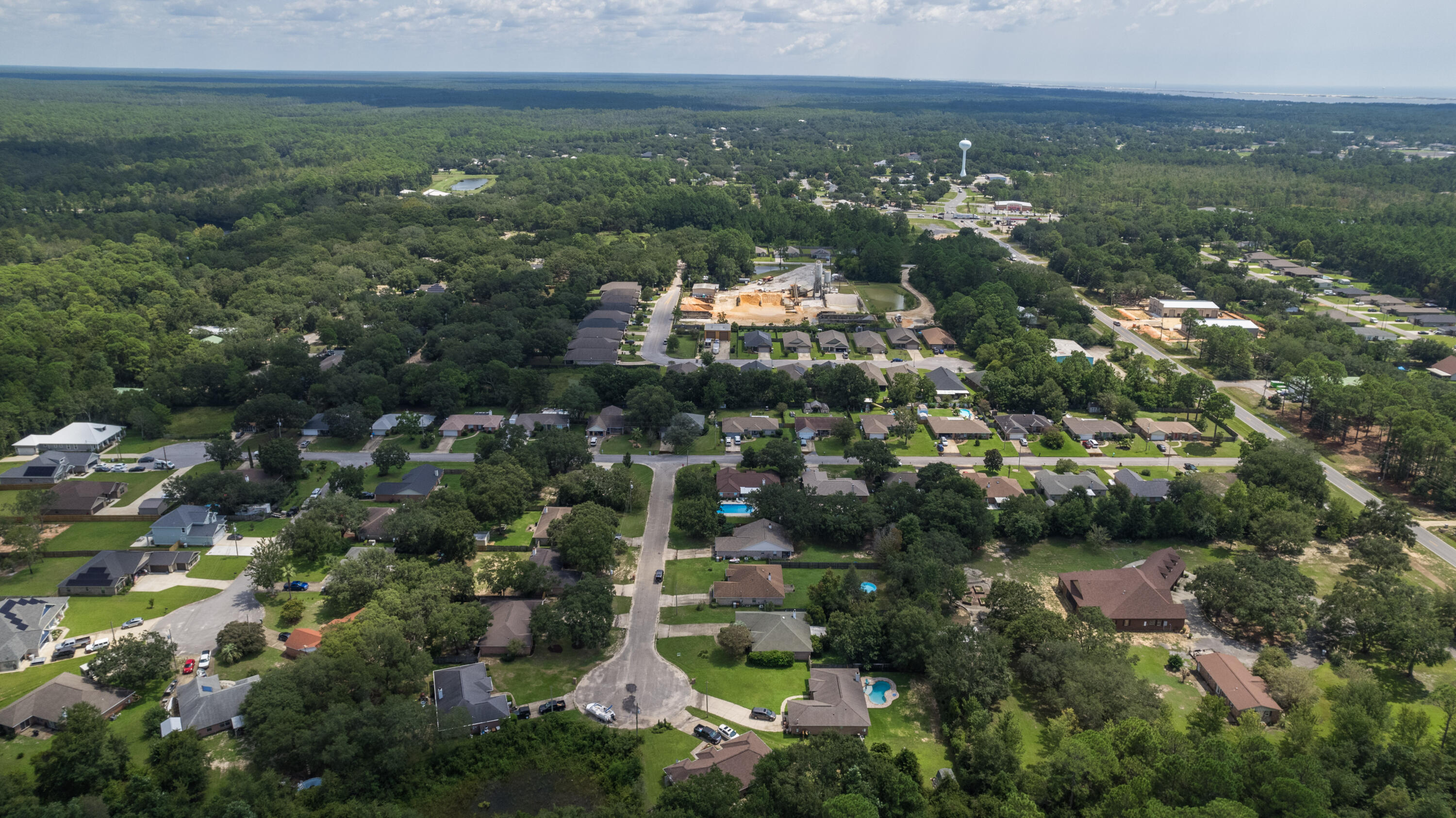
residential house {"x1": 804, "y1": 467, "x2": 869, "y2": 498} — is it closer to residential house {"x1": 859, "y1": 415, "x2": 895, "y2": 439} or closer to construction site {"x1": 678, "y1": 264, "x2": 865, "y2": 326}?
residential house {"x1": 859, "y1": 415, "x2": 895, "y2": 439}

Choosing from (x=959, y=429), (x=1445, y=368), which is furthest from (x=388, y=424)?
(x=1445, y=368)

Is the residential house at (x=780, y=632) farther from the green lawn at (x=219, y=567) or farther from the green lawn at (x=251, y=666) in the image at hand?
the green lawn at (x=219, y=567)

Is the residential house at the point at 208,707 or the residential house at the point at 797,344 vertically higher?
the residential house at the point at 797,344

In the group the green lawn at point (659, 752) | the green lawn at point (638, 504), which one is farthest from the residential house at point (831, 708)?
the green lawn at point (638, 504)

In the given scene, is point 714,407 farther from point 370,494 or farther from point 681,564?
point 370,494

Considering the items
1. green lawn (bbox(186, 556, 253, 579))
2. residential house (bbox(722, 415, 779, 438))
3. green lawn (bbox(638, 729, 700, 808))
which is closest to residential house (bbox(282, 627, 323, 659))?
green lawn (bbox(186, 556, 253, 579))

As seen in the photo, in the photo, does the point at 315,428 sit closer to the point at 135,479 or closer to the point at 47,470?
the point at 135,479
